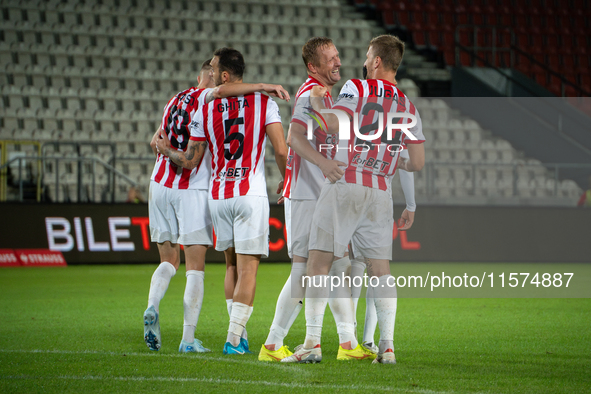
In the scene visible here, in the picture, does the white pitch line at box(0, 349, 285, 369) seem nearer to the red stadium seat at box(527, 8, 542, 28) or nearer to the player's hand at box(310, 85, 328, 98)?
the player's hand at box(310, 85, 328, 98)

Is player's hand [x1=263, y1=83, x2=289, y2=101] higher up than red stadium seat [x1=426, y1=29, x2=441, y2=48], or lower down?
lower down

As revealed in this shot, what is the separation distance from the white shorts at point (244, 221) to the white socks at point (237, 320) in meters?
0.35

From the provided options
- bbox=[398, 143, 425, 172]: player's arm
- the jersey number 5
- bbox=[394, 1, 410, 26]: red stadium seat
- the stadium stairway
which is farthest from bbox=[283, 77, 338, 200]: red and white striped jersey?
bbox=[394, 1, 410, 26]: red stadium seat

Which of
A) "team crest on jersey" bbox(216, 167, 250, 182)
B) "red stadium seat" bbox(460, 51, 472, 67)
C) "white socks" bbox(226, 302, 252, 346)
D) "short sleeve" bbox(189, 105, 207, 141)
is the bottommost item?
"white socks" bbox(226, 302, 252, 346)

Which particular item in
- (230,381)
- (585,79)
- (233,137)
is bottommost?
(230,381)

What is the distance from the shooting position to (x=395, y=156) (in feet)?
14.6

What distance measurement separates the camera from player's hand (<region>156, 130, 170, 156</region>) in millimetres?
5158

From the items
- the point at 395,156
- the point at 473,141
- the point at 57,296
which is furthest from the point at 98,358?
the point at 473,141

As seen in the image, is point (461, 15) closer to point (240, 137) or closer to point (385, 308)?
point (240, 137)

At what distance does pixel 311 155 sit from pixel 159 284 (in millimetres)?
1509

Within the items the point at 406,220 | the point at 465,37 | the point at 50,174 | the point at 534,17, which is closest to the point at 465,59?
the point at 465,37

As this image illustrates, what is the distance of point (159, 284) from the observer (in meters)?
5.08

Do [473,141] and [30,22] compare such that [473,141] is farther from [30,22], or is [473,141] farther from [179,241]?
[179,241]

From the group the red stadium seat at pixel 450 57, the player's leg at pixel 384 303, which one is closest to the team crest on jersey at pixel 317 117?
the player's leg at pixel 384 303
